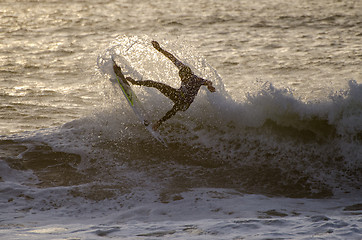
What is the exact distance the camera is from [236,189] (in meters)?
9.55

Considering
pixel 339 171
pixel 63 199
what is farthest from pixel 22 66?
pixel 339 171

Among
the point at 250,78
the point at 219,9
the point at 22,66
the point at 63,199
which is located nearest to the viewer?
the point at 63,199

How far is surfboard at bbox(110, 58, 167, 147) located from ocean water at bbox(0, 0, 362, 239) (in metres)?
0.29

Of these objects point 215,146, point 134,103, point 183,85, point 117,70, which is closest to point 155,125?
point 134,103

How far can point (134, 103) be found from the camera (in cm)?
1183

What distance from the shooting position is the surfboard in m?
11.5

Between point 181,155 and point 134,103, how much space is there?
1.84 m

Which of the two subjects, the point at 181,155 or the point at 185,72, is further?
the point at 181,155

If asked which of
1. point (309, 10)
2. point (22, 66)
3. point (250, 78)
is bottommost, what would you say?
point (250, 78)

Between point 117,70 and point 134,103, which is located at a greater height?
point 117,70

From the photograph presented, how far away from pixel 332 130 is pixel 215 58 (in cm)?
1068

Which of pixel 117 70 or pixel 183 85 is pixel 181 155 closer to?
pixel 183 85

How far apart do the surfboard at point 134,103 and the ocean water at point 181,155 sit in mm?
286

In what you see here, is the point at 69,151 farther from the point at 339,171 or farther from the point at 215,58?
the point at 215,58
